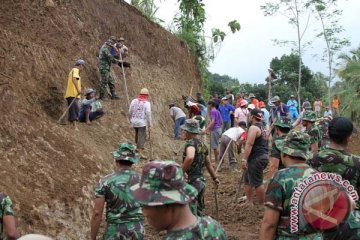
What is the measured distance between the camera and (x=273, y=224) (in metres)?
3.82

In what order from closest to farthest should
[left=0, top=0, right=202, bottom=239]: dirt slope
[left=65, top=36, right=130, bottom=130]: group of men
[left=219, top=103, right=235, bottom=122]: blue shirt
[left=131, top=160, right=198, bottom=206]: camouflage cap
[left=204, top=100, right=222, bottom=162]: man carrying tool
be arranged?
[left=131, top=160, right=198, bottom=206]: camouflage cap, [left=0, top=0, right=202, bottom=239]: dirt slope, [left=65, top=36, right=130, bottom=130]: group of men, [left=204, top=100, right=222, bottom=162]: man carrying tool, [left=219, top=103, right=235, bottom=122]: blue shirt

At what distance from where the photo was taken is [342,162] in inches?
169

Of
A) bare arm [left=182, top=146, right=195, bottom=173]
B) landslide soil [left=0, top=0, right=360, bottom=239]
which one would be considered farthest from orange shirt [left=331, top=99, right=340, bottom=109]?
bare arm [left=182, top=146, right=195, bottom=173]

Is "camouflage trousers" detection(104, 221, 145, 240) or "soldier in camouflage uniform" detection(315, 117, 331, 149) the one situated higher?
"soldier in camouflage uniform" detection(315, 117, 331, 149)

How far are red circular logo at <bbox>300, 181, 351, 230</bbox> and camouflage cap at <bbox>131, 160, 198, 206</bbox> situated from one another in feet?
4.84

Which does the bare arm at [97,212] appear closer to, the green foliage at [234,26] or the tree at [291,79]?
the green foliage at [234,26]

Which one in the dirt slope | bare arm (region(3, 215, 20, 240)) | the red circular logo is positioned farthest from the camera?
the dirt slope

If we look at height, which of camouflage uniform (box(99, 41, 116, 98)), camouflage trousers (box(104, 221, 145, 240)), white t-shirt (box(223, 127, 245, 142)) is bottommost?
camouflage trousers (box(104, 221, 145, 240))

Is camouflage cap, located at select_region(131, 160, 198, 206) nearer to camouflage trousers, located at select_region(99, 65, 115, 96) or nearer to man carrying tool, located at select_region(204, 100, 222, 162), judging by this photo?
man carrying tool, located at select_region(204, 100, 222, 162)

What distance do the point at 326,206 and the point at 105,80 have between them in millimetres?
11445

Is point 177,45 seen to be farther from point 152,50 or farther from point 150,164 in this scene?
point 150,164

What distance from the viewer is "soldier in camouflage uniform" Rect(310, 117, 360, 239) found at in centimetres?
429

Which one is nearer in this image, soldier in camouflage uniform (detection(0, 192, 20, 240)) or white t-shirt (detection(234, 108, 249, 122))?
soldier in camouflage uniform (detection(0, 192, 20, 240))

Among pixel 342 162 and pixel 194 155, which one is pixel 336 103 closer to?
pixel 194 155
